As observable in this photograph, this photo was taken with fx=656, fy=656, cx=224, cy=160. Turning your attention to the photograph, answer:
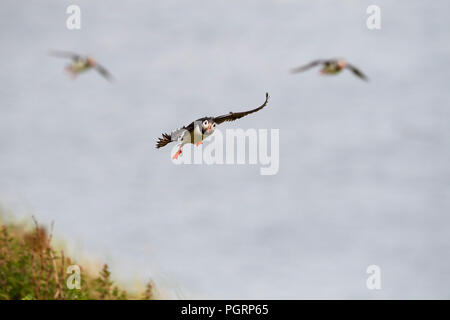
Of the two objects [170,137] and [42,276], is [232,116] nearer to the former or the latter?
[170,137]

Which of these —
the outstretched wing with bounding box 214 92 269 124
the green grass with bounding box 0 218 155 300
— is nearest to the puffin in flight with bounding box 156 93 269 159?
the outstretched wing with bounding box 214 92 269 124

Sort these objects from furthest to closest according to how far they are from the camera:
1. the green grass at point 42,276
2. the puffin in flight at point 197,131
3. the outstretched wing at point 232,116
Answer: the green grass at point 42,276
the outstretched wing at point 232,116
the puffin in flight at point 197,131

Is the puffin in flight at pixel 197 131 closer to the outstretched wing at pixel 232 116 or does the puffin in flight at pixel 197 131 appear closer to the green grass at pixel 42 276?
the outstretched wing at pixel 232 116

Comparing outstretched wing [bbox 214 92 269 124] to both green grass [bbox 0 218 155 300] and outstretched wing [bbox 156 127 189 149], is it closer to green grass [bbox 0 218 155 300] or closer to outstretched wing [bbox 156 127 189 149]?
outstretched wing [bbox 156 127 189 149]

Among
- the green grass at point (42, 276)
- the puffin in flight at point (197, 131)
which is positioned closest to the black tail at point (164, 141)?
the puffin in flight at point (197, 131)

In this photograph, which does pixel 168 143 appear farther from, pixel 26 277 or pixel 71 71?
pixel 26 277

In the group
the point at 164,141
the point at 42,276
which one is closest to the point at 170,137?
the point at 164,141
